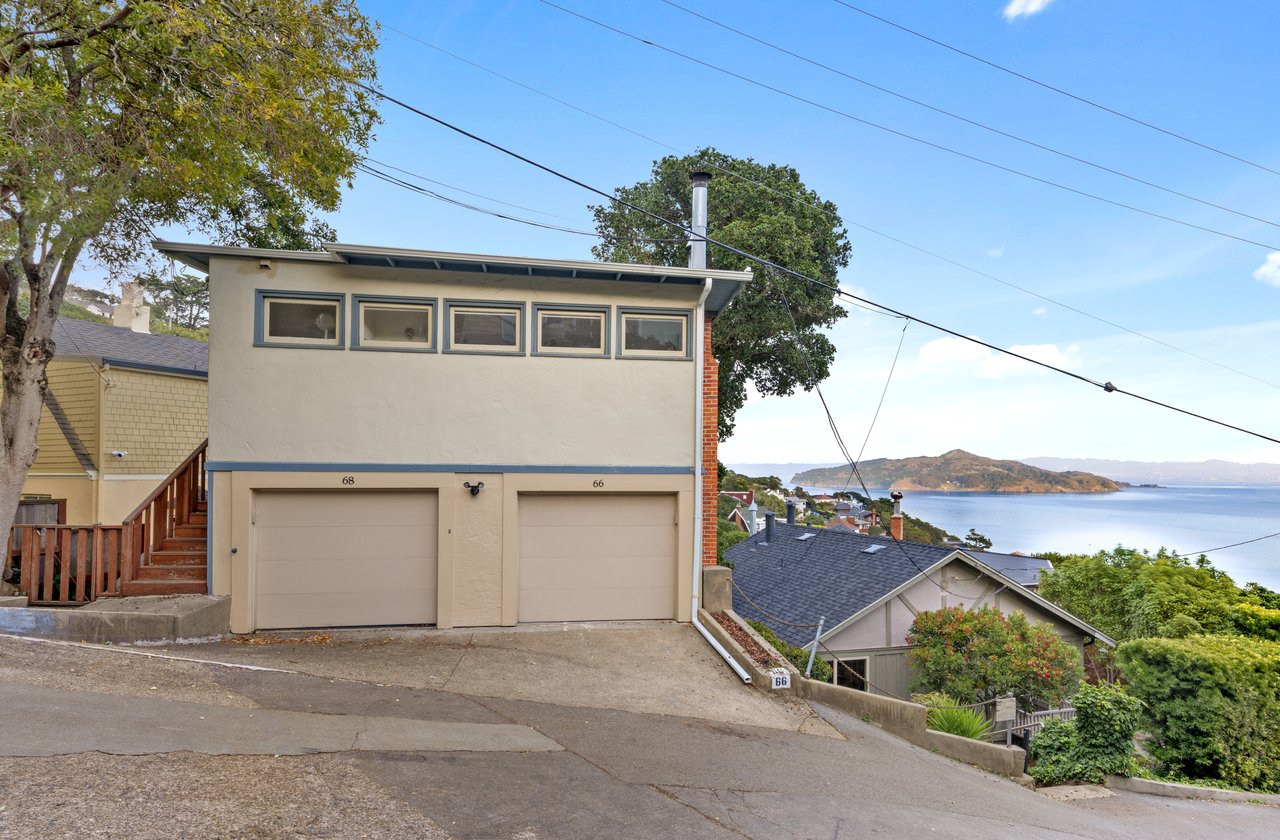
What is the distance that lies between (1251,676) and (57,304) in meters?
18.2

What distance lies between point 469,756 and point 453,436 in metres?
5.12

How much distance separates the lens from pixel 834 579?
1686cm

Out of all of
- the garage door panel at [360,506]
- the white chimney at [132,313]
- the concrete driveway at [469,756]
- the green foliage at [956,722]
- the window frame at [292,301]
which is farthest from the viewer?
the white chimney at [132,313]

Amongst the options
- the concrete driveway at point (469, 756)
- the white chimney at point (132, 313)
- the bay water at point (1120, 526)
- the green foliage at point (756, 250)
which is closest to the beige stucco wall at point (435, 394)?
the concrete driveway at point (469, 756)

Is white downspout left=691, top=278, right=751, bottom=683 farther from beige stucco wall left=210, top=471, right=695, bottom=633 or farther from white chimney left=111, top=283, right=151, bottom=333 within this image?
white chimney left=111, top=283, right=151, bottom=333

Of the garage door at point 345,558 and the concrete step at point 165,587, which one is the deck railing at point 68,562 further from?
the garage door at point 345,558

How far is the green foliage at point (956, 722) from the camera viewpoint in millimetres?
8438

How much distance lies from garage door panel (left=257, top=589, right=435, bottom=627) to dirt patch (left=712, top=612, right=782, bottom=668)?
427 cm

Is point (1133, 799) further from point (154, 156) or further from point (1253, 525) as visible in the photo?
point (1253, 525)

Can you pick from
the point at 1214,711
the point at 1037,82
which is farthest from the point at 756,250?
the point at 1214,711

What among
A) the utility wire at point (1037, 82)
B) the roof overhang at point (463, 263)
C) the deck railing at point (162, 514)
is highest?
the utility wire at point (1037, 82)

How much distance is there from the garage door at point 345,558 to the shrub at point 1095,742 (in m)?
8.59

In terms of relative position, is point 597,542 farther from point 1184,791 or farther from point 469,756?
point 1184,791

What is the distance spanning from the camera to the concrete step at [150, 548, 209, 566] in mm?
9367
